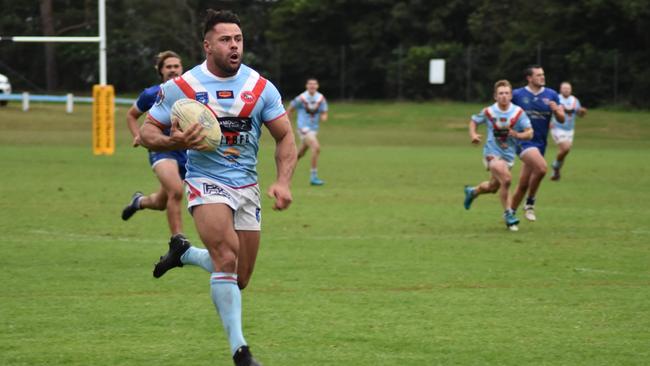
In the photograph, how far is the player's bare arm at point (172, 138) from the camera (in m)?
7.01

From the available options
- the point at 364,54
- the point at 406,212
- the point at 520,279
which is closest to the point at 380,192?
the point at 406,212

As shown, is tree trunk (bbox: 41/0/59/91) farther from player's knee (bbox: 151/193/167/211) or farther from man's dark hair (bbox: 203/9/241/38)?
man's dark hair (bbox: 203/9/241/38)

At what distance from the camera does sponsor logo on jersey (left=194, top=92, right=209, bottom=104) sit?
7.36 metres

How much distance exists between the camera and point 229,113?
7.39 meters

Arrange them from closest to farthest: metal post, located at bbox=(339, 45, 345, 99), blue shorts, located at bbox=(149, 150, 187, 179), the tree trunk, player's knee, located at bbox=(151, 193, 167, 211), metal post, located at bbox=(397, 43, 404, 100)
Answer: blue shorts, located at bbox=(149, 150, 187, 179) < player's knee, located at bbox=(151, 193, 167, 211) < the tree trunk < metal post, located at bbox=(397, 43, 404, 100) < metal post, located at bbox=(339, 45, 345, 99)

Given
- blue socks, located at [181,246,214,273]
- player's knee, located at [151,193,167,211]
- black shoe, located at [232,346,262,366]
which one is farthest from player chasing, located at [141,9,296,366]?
player's knee, located at [151,193,167,211]

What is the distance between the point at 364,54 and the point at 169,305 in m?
52.2

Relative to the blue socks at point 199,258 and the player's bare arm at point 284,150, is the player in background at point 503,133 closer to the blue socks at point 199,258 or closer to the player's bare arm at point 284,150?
the blue socks at point 199,258

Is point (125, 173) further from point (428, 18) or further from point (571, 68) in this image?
point (428, 18)

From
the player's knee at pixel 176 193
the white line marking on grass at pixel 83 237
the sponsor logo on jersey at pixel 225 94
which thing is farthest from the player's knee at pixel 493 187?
the sponsor logo on jersey at pixel 225 94

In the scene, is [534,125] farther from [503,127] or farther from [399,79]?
[399,79]

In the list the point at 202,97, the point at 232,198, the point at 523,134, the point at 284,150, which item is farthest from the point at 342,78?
the point at 232,198

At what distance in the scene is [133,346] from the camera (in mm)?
7641

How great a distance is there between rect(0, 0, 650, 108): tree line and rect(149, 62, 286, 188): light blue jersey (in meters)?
43.9
